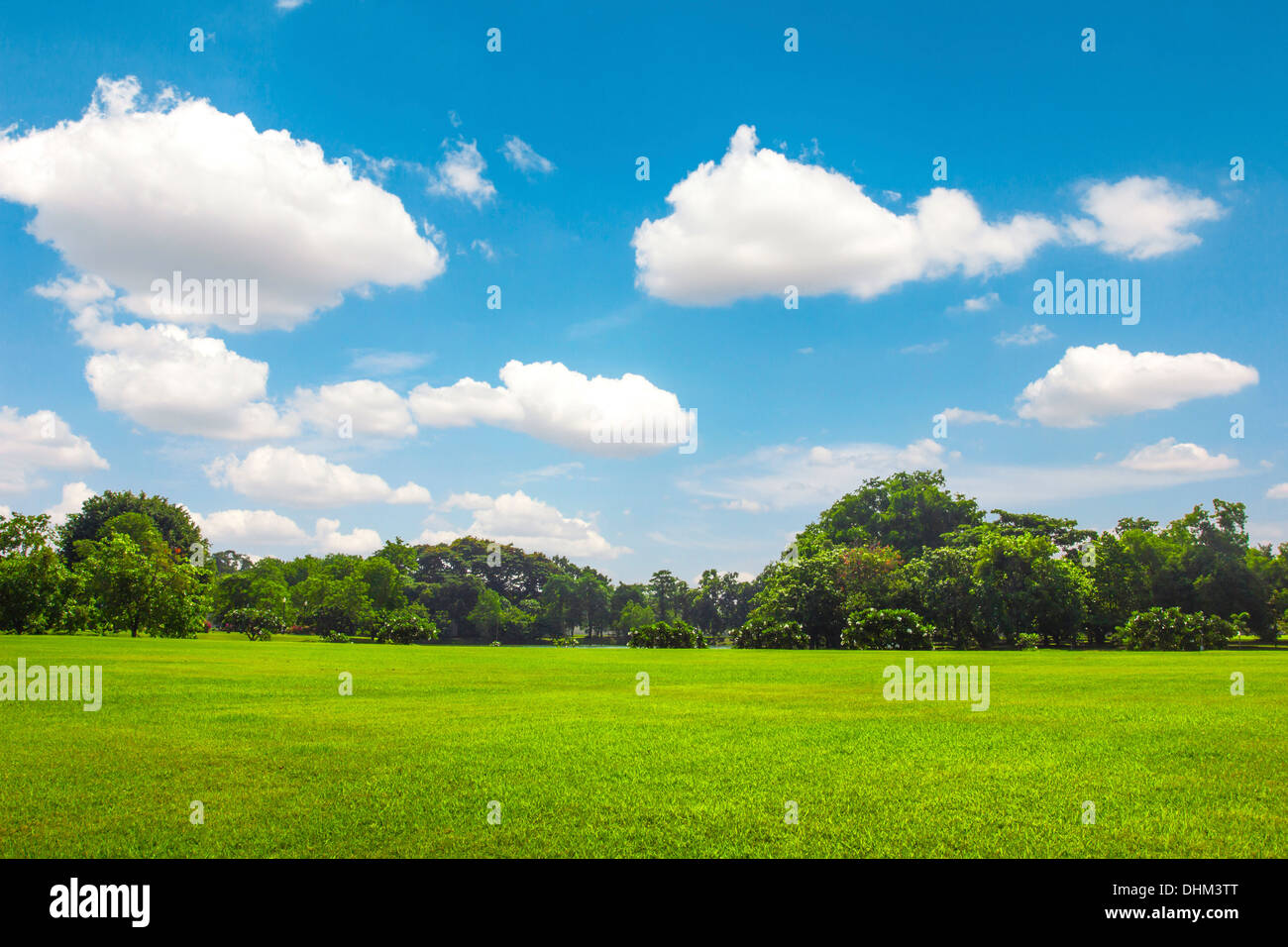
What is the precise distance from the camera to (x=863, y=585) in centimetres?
4612

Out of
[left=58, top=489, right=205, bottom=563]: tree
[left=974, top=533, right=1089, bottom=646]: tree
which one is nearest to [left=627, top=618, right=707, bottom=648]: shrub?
[left=974, top=533, right=1089, bottom=646]: tree

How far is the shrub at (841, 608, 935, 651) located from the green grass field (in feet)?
80.2

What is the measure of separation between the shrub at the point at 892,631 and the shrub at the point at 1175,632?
11316 millimetres

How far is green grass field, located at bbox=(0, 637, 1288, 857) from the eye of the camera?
617cm

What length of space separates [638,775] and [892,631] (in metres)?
35.0

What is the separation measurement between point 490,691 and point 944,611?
3541 centimetres

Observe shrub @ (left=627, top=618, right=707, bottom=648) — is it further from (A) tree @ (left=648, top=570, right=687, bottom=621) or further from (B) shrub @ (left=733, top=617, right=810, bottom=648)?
(A) tree @ (left=648, top=570, right=687, bottom=621)

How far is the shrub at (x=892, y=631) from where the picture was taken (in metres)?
40.0

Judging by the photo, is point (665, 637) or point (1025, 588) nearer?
point (1025, 588)

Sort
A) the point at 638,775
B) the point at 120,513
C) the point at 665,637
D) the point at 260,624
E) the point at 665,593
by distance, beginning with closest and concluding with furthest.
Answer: the point at 638,775, the point at 665,637, the point at 260,624, the point at 120,513, the point at 665,593

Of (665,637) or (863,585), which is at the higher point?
(863,585)

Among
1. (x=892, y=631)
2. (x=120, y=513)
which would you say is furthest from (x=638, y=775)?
(x=120, y=513)

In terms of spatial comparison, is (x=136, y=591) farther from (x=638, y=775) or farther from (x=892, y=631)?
(x=638, y=775)
